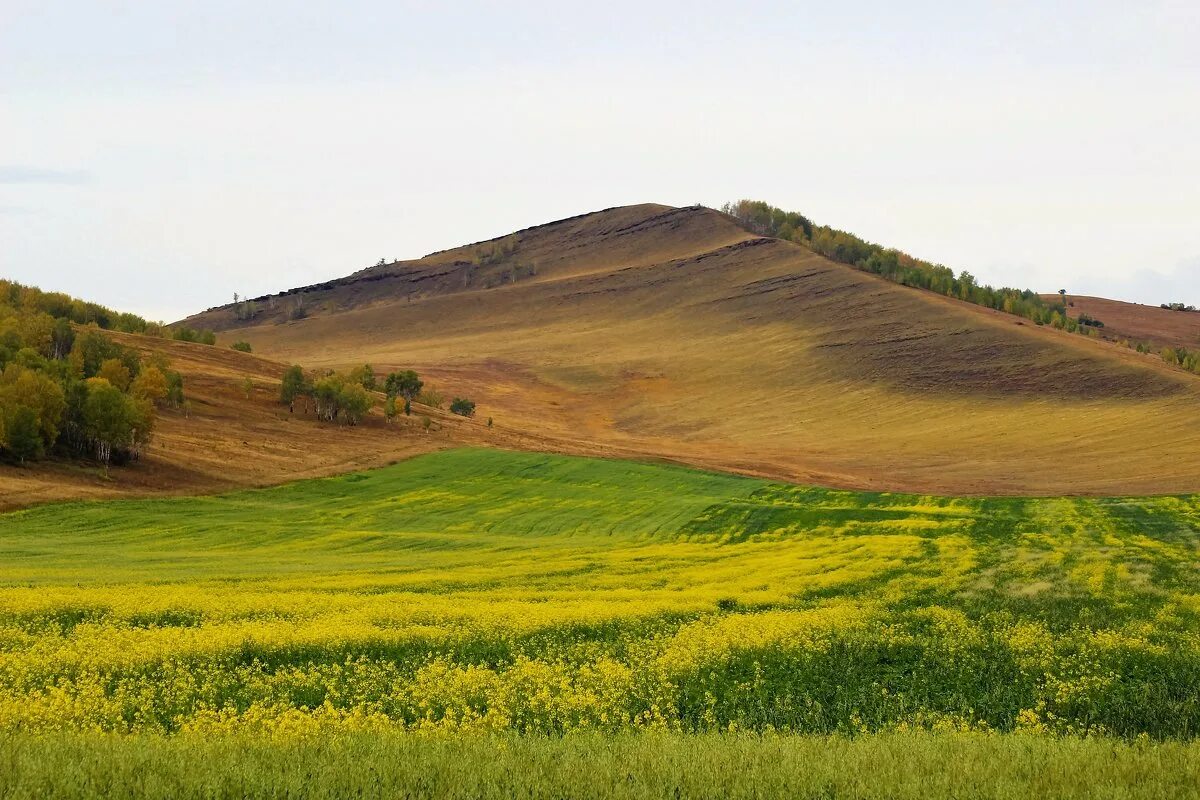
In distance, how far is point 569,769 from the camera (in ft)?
35.0

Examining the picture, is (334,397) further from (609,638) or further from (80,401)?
(609,638)

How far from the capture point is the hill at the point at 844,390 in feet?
322

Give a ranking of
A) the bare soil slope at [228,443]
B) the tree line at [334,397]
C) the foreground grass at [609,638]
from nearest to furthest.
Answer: the foreground grass at [609,638]
the bare soil slope at [228,443]
the tree line at [334,397]

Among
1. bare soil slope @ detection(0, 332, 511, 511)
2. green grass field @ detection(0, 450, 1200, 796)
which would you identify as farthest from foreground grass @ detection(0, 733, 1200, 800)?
bare soil slope @ detection(0, 332, 511, 511)

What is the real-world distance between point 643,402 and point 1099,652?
131 metres

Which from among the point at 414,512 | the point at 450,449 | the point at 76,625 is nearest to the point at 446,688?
the point at 76,625

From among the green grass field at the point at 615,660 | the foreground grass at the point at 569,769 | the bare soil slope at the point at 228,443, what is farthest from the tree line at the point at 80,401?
the foreground grass at the point at 569,769

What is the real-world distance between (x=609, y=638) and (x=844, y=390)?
124595 millimetres

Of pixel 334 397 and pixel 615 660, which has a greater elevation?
pixel 334 397

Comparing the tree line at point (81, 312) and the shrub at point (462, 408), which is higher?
the tree line at point (81, 312)

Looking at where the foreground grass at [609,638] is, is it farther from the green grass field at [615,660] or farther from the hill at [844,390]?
the hill at [844,390]

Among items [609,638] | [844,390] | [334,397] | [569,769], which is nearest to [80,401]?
[334,397]

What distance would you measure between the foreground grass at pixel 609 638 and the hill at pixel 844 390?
169ft

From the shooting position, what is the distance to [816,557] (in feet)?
136
